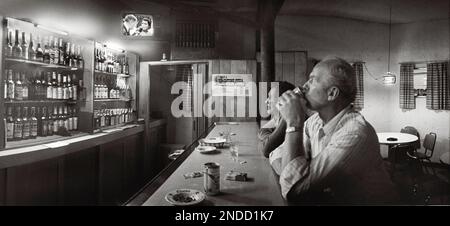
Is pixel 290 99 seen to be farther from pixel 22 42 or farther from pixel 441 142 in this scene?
pixel 441 142

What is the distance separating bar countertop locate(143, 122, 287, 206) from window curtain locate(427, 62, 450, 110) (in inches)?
220

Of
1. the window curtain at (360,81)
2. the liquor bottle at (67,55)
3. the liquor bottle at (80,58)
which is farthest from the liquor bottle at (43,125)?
the window curtain at (360,81)

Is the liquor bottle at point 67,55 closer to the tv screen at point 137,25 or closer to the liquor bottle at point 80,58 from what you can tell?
the liquor bottle at point 80,58

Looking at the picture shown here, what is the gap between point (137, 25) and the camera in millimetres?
5406

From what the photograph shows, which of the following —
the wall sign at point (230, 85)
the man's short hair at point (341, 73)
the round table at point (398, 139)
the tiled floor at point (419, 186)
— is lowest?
the tiled floor at point (419, 186)

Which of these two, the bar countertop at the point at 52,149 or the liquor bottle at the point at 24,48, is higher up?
the liquor bottle at the point at 24,48

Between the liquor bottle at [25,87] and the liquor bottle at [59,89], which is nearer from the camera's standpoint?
the liquor bottle at [25,87]

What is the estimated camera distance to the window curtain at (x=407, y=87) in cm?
641

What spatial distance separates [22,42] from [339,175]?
10.6 feet

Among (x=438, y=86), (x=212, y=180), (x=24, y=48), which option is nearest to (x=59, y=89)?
(x=24, y=48)

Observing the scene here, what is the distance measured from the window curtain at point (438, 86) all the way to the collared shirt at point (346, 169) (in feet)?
19.9

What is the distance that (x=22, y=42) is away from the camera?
3023 mm

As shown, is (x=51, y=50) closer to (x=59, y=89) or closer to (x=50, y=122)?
(x=59, y=89)

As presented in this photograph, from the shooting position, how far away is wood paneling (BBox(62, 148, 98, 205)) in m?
3.20
